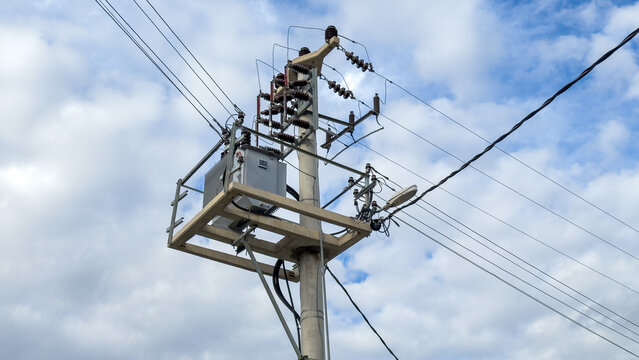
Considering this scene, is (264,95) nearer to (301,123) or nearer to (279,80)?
(279,80)

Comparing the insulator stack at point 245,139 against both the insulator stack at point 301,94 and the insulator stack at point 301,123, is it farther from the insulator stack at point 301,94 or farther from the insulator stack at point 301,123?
the insulator stack at point 301,94

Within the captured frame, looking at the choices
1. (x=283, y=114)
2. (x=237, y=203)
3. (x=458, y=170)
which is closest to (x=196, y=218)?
(x=237, y=203)

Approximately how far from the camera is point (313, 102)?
39.1 feet

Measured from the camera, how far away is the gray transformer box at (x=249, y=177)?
1110cm

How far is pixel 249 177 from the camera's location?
11.1 m

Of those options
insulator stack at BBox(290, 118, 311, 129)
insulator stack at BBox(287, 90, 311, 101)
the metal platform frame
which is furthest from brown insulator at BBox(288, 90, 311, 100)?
the metal platform frame

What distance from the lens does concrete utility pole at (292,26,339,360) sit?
11.0 metres

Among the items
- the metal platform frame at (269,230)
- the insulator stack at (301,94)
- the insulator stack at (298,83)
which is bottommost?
the metal platform frame at (269,230)

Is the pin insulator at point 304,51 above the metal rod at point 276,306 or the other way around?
above

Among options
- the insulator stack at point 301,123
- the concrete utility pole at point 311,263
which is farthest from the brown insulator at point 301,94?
the insulator stack at point 301,123

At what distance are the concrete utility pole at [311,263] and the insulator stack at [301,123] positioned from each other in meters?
0.11

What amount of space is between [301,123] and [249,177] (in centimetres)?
172

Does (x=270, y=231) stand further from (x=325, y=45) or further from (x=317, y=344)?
(x=325, y=45)

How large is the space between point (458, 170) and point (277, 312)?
3607mm
